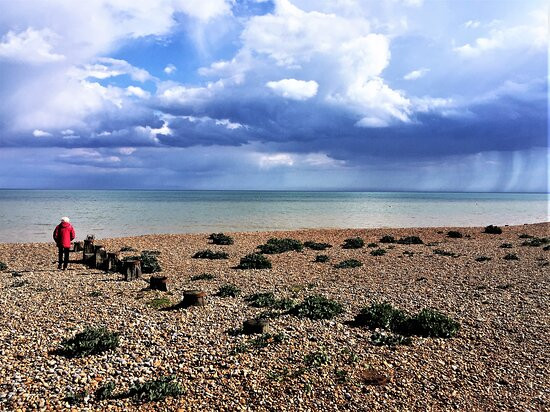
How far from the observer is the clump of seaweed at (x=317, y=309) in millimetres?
11594

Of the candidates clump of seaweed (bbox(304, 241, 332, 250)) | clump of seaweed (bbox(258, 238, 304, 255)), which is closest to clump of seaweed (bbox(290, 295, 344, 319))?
clump of seaweed (bbox(258, 238, 304, 255))

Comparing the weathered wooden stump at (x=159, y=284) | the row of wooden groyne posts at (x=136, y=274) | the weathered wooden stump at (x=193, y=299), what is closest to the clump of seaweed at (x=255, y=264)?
the row of wooden groyne posts at (x=136, y=274)

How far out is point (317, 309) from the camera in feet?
38.9

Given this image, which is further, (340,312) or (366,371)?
(340,312)

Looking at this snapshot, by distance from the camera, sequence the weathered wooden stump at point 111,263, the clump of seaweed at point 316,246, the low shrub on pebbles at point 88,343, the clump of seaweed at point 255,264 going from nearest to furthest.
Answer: the low shrub on pebbles at point 88,343, the weathered wooden stump at point 111,263, the clump of seaweed at point 255,264, the clump of seaweed at point 316,246

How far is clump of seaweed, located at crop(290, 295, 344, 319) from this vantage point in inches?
456

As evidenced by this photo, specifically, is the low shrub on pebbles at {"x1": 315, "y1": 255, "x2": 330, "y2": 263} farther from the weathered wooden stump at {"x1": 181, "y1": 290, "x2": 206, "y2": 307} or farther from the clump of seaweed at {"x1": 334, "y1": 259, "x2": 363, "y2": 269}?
the weathered wooden stump at {"x1": 181, "y1": 290, "x2": 206, "y2": 307}

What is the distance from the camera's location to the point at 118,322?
1075cm

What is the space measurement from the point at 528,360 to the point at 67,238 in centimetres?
1766

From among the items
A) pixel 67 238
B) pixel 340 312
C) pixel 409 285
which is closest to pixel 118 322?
pixel 340 312

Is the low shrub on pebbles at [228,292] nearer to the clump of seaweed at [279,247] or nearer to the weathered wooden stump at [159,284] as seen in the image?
the weathered wooden stump at [159,284]

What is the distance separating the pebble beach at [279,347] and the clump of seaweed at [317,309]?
0.30 m

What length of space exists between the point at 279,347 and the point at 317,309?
2.82m

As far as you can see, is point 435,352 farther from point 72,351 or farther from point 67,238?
point 67,238
